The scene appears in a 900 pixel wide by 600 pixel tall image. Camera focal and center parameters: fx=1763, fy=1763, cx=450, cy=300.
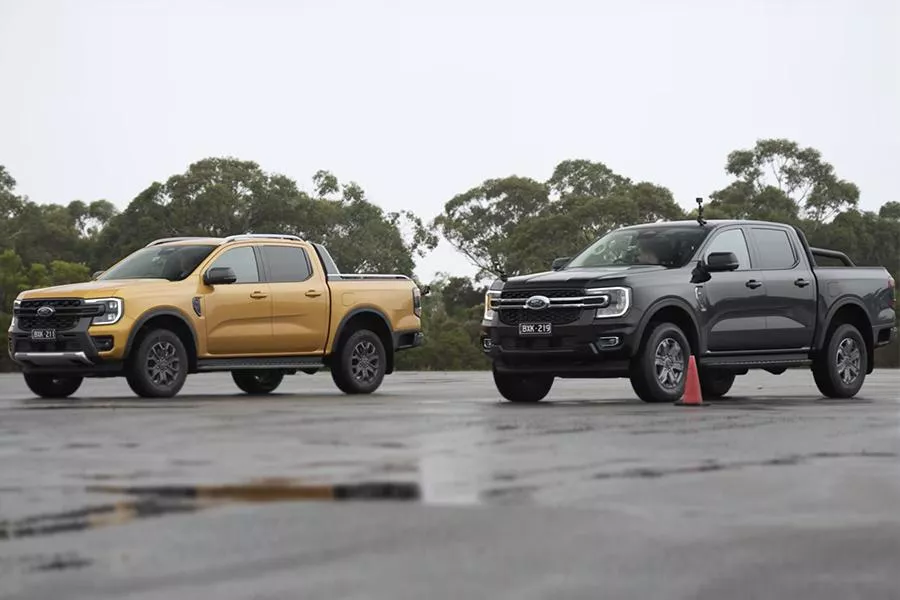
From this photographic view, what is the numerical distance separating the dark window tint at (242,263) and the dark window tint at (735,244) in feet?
18.2

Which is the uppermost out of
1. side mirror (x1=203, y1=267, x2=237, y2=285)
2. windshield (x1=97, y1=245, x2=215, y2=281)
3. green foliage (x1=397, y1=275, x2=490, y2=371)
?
windshield (x1=97, y1=245, x2=215, y2=281)

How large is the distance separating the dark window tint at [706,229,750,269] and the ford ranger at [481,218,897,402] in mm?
20

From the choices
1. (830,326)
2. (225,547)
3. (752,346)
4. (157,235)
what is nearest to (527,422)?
(752,346)

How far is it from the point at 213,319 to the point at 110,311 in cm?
130

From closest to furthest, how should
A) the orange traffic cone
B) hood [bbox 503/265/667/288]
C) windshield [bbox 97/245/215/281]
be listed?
the orange traffic cone < hood [bbox 503/265/667/288] < windshield [bbox 97/245/215/281]

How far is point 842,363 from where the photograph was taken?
829 inches

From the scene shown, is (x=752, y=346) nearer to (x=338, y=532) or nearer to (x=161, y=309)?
(x=161, y=309)

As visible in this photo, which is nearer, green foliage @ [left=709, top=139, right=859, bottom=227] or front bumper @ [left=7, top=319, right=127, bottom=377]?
front bumper @ [left=7, top=319, right=127, bottom=377]

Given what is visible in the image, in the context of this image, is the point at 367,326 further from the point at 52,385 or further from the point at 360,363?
the point at 52,385

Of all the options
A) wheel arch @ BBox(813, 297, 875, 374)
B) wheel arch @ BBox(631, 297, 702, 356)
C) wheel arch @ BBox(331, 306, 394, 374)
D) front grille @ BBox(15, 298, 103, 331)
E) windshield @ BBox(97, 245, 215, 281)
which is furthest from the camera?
wheel arch @ BBox(331, 306, 394, 374)

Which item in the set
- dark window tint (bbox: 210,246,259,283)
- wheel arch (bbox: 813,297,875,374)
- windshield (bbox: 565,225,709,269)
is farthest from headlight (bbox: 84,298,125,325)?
wheel arch (bbox: 813,297,875,374)

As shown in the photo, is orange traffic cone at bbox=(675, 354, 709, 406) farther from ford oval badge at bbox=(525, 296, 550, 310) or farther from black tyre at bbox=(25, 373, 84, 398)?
black tyre at bbox=(25, 373, 84, 398)

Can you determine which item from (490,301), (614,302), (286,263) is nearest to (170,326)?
(286,263)

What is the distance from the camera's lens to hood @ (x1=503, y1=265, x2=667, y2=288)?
18.8 metres
